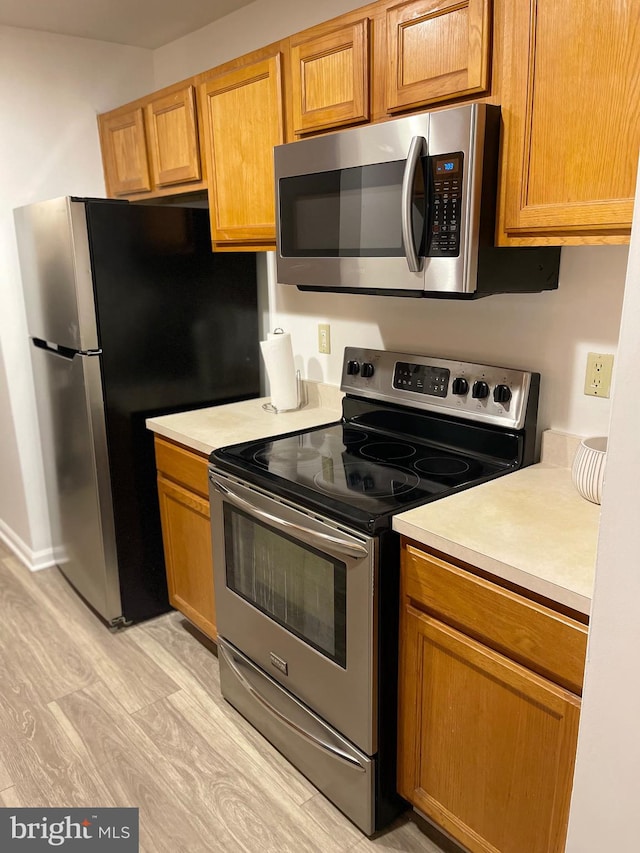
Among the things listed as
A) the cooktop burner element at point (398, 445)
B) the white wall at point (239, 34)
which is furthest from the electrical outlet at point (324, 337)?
the white wall at point (239, 34)

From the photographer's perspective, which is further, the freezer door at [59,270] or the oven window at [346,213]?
the freezer door at [59,270]

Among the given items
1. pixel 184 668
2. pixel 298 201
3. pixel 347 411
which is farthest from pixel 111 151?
pixel 184 668

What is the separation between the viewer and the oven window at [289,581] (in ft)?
5.30

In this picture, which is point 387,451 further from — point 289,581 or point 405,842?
point 405,842

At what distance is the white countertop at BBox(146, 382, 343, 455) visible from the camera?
7.15 feet

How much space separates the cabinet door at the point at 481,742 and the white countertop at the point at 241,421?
90cm

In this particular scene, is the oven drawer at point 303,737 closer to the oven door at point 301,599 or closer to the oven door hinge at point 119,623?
the oven door at point 301,599

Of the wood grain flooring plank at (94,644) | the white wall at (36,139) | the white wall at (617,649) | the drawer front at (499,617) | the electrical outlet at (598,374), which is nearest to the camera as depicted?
the white wall at (617,649)

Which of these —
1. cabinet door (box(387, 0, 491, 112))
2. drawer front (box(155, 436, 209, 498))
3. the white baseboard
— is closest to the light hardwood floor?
the white baseboard

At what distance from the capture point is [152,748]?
6.59 feet

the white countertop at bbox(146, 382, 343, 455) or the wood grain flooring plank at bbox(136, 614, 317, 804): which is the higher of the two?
the white countertop at bbox(146, 382, 343, 455)

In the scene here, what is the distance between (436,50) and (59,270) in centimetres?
150

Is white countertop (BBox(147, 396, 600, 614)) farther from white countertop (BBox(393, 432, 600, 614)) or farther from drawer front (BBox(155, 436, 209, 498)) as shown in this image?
drawer front (BBox(155, 436, 209, 498))

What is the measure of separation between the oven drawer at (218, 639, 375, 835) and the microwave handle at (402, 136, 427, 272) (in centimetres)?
121
